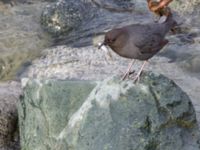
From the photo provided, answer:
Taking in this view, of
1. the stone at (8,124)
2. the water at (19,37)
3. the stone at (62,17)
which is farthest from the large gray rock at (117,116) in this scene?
the stone at (62,17)

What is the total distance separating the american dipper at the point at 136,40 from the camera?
14.3ft

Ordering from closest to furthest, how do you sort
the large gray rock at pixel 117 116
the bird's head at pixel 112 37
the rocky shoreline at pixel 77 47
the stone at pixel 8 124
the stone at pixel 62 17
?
the large gray rock at pixel 117 116
the bird's head at pixel 112 37
the stone at pixel 8 124
the rocky shoreline at pixel 77 47
the stone at pixel 62 17

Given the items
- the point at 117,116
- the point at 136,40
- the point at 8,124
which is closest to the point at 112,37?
the point at 136,40

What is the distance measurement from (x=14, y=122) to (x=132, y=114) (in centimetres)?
135

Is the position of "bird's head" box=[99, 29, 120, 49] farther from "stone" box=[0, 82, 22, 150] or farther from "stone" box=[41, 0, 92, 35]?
"stone" box=[41, 0, 92, 35]

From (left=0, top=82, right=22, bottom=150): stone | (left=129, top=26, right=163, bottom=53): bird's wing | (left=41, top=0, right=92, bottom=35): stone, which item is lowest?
(left=41, top=0, right=92, bottom=35): stone

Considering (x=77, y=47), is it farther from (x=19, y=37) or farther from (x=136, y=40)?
(x=136, y=40)

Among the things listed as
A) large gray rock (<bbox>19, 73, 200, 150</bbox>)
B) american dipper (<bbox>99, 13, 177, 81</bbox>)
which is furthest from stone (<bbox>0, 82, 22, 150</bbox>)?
american dipper (<bbox>99, 13, 177, 81</bbox>)

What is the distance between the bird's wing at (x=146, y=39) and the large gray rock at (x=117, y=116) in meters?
0.25

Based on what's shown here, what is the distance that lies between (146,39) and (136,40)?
77mm

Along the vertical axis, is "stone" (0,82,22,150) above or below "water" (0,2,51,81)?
above

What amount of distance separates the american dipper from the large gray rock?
0.23m

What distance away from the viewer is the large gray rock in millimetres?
4035

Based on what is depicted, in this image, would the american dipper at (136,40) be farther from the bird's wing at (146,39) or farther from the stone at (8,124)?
the stone at (8,124)
